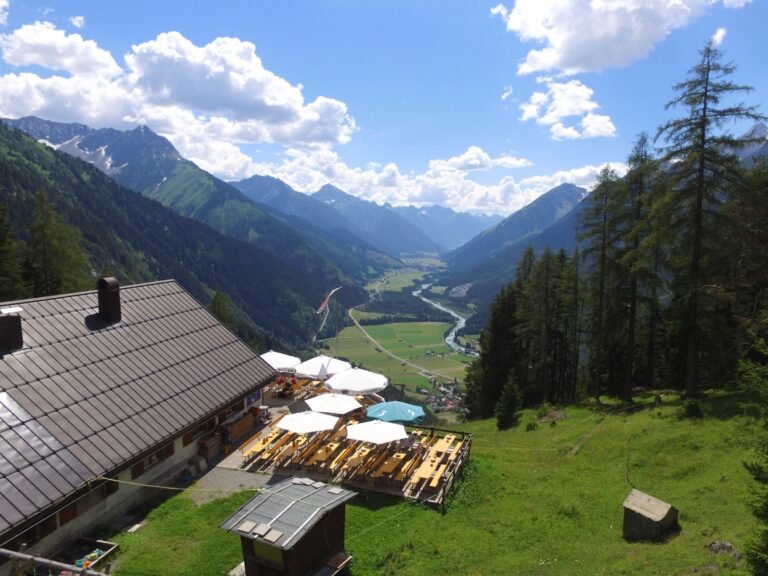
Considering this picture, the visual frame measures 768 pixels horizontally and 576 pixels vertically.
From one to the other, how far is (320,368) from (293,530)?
2186 centimetres

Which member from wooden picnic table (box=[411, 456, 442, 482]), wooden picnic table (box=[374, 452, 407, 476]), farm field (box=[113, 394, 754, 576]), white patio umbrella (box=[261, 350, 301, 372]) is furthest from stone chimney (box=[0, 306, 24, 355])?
white patio umbrella (box=[261, 350, 301, 372])

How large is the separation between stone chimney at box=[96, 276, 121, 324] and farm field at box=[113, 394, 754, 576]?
893cm

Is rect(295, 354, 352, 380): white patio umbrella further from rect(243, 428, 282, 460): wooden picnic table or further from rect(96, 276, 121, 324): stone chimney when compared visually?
rect(96, 276, 121, 324): stone chimney

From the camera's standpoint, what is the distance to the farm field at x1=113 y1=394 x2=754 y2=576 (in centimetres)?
1310

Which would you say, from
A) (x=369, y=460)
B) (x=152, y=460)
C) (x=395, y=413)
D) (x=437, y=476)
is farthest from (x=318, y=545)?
(x=395, y=413)

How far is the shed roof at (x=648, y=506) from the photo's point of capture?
1362cm

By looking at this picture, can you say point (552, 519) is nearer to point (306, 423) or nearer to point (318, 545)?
point (318, 545)

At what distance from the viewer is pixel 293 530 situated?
12195 mm

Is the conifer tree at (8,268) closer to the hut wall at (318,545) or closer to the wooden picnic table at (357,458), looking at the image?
the wooden picnic table at (357,458)

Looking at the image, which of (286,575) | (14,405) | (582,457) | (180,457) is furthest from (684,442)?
(14,405)

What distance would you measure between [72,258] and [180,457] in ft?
101

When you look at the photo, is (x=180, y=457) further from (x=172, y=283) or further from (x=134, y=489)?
(x=172, y=283)

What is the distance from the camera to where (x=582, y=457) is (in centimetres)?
2202

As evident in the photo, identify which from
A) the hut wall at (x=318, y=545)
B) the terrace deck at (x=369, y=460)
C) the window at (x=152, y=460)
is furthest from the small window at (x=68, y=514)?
the hut wall at (x=318, y=545)
